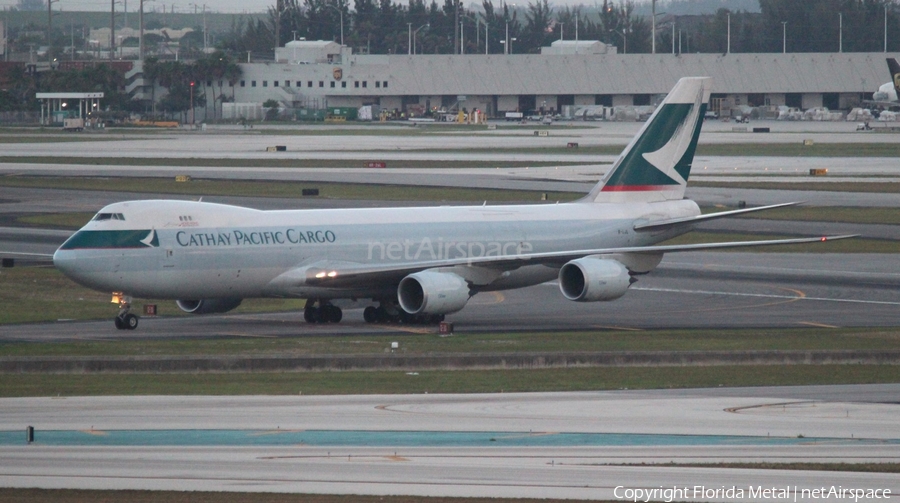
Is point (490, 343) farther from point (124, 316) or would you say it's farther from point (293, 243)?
point (124, 316)

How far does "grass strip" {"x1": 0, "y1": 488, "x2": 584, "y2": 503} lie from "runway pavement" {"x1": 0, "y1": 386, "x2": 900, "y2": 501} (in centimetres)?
30

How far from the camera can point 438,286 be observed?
34.5 metres

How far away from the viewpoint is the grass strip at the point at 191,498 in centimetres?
1691

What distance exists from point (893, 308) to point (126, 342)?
22.3m

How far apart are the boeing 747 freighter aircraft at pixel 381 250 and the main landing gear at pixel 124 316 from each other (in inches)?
1.7

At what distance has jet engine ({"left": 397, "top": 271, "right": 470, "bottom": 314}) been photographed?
1353 inches

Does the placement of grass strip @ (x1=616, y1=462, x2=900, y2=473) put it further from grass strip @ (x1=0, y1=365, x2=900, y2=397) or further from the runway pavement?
grass strip @ (x1=0, y1=365, x2=900, y2=397)

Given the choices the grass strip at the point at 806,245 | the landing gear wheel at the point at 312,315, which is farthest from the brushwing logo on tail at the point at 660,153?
the grass strip at the point at 806,245

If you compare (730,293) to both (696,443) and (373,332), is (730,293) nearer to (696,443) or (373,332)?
(373,332)

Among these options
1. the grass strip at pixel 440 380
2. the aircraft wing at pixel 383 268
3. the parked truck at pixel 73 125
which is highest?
the parked truck at pixel 73 125

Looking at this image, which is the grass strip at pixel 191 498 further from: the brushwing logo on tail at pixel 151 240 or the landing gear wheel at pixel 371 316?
the landing gear wheel at pixel 371 316

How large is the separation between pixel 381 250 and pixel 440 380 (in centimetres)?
986

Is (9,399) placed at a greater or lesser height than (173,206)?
lesser

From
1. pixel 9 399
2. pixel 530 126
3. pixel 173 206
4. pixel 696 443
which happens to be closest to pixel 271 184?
pixel 173 206
